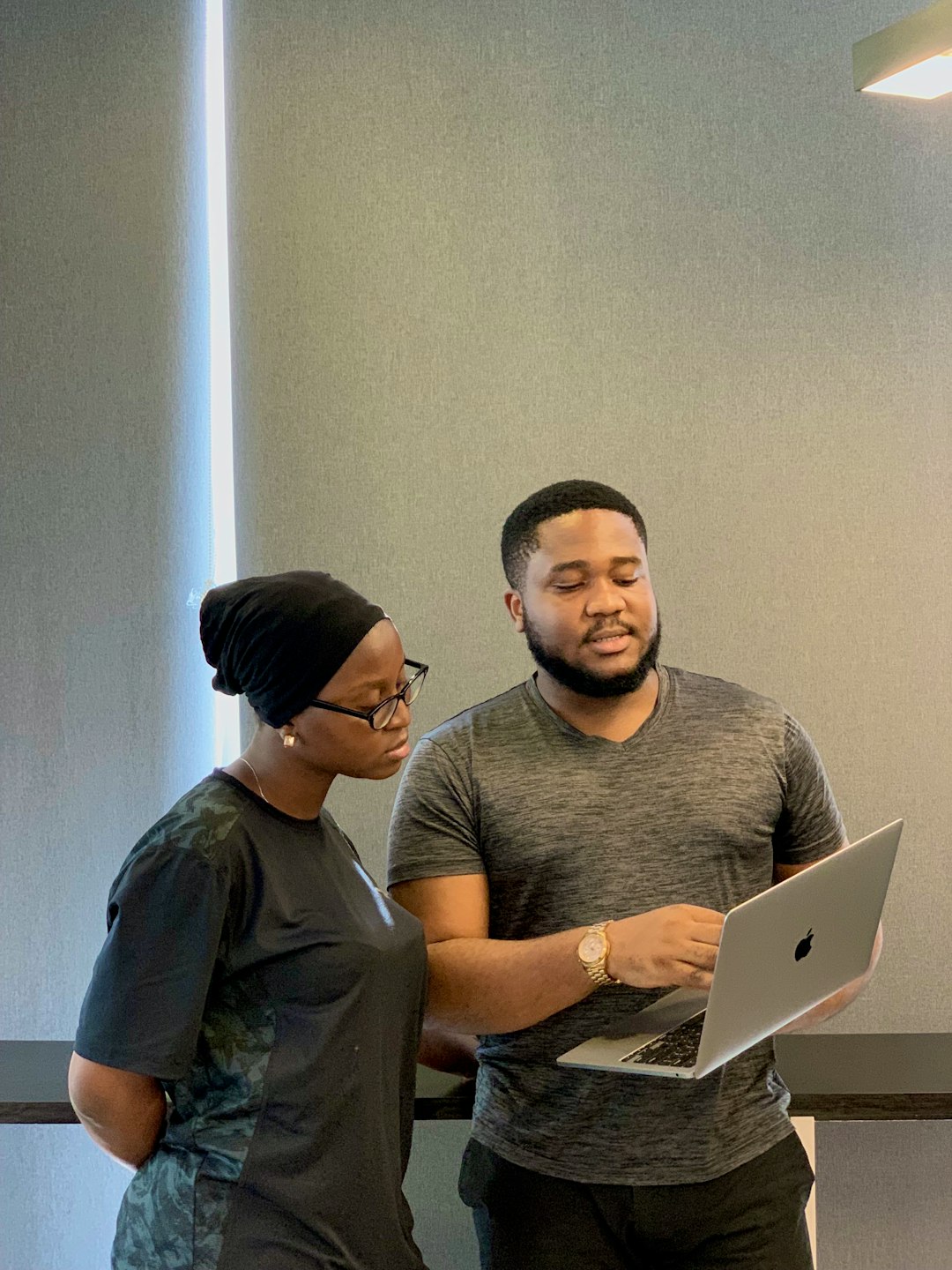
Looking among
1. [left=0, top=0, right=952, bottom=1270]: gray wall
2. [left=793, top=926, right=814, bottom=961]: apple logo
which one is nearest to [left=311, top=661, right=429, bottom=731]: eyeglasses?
[left=793, top=926, right=814, bottom=961]: apple logo

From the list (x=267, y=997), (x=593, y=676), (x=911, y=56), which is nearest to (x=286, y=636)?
(x=267, y=997)

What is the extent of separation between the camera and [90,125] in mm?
2686

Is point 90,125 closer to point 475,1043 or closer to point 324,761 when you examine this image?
point 324,761

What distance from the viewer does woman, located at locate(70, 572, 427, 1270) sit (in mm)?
1377

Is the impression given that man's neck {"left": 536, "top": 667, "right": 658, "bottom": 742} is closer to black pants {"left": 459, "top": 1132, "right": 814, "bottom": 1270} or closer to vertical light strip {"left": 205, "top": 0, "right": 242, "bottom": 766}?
black pants {"left": 459, "top": 1132, "right": 814, "bottom": 1270}

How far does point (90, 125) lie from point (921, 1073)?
2.29m

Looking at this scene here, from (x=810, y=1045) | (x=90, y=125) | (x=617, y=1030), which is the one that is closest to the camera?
(x=617, y=1030)

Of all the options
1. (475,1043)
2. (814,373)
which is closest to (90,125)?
(814,373)

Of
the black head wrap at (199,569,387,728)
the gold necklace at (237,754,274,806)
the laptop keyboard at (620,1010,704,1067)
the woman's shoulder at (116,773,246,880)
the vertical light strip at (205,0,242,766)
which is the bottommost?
the laptop keyboard at (620,1010,704,1067)

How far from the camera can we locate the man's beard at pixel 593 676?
1853mm

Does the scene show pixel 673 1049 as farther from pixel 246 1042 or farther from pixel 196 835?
pixel 196 835

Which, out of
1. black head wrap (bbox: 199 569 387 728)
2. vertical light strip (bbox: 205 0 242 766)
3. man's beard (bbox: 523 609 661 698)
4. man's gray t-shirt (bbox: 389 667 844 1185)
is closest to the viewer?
black head wrap (bbox: 199 569 387 728)

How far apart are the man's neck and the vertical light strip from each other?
996 millimetres

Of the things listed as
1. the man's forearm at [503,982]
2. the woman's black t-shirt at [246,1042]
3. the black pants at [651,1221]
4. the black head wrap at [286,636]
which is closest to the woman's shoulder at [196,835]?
the woman's black t-shirt at [246,1042]
